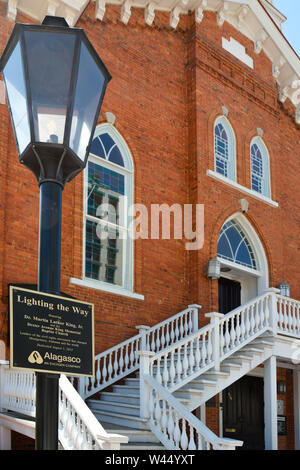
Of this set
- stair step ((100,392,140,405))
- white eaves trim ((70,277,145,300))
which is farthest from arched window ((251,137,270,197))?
stair step ((100,392,140,405))

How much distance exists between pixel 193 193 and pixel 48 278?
37.1ft

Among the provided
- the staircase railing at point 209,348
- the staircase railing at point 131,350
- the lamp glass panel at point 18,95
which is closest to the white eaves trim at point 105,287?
the staircase railing at point 131,350

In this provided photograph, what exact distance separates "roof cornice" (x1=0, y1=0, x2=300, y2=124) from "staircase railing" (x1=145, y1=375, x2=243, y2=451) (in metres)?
7.24

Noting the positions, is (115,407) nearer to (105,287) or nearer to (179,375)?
(179,375)

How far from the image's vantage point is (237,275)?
663 inches

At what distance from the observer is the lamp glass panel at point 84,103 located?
4.16m

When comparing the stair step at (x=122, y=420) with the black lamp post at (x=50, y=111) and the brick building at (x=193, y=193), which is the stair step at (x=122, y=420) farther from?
the black lamp post at (x=50, y=111)

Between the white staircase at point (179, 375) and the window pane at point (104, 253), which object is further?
the window pane at point (104, 253)

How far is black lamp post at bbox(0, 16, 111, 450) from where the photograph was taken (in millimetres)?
3994

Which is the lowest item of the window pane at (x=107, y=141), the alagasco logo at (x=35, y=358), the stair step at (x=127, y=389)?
the stair step at (x=127, y=389)

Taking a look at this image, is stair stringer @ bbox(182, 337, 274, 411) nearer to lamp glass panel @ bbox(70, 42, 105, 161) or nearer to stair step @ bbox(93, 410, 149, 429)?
stair step @ bbox(93, 410, 149, 429)

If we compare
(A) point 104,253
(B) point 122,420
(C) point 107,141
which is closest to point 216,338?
(B) point 122,420

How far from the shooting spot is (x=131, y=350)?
12.1 metres
